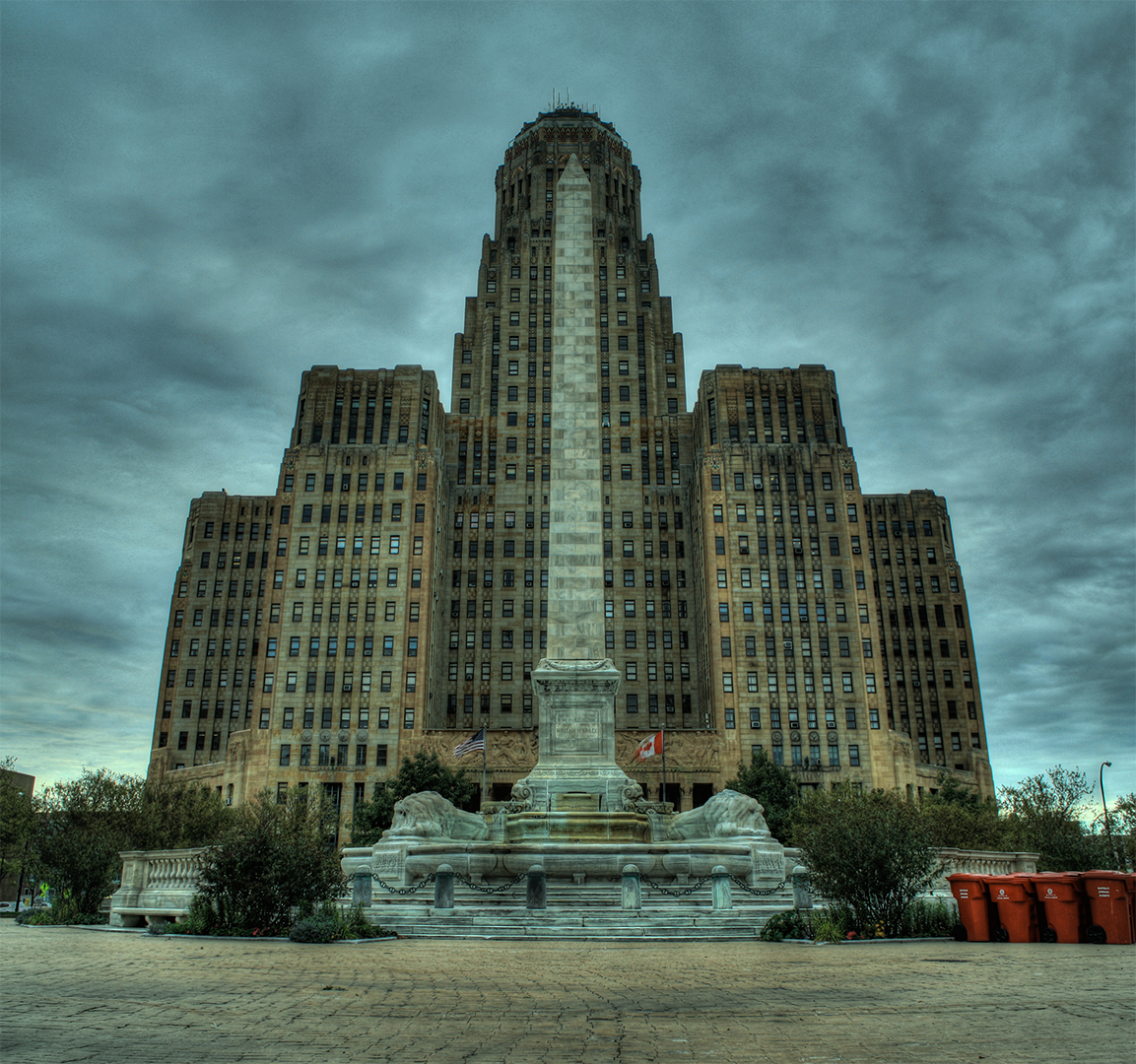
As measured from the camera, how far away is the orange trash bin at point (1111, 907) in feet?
55.5

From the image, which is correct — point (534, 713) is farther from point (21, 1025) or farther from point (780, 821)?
point (21, 1025)

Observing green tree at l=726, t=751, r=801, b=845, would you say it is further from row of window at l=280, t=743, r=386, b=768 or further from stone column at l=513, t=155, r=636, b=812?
row of window at l=280, t=743, r=386, b=768

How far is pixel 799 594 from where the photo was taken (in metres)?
93.6

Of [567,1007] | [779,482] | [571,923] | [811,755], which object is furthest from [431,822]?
[779,482]

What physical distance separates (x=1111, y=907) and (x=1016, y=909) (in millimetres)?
1737

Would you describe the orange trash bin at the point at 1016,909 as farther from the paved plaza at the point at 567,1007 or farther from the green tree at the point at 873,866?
the paved plaza at the point at 567,1007

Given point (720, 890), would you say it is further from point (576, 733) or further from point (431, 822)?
point (576, 733)

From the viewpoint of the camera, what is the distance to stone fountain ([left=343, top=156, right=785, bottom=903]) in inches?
1005

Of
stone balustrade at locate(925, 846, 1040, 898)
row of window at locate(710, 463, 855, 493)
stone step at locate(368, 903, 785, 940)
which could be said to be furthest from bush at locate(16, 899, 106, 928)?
row of window at locate(710, 463, 855, 493)

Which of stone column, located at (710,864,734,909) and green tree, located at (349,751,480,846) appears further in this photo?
green tree, located at (349,751,480,846)

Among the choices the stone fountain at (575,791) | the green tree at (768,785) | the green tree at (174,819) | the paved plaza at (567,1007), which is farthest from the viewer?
the green tree at (768,785)

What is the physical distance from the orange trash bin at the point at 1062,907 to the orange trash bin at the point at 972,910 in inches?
39.5

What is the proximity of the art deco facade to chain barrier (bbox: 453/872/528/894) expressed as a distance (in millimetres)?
57793

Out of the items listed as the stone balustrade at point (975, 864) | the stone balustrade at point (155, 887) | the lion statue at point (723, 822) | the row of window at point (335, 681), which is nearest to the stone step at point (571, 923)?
the stone balustrade at point (975, 864)
